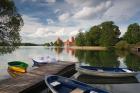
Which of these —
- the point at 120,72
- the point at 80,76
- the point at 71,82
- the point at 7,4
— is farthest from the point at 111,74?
the point at 7,4

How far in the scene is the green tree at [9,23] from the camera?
92.8 feet

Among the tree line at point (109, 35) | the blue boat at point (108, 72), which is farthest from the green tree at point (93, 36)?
the blue boat at point (108, 72)

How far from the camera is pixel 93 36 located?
137m

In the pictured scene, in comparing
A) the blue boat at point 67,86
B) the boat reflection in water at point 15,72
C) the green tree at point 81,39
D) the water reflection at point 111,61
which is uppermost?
the green tree at point 81,39

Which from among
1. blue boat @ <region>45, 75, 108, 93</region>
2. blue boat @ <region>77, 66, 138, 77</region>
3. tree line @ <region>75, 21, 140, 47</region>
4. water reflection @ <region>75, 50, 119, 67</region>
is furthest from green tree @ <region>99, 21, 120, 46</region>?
blue boat @ <region>45, 75, 108, 93</region>

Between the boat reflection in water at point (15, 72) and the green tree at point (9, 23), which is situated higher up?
the green tree at point (9, 23)

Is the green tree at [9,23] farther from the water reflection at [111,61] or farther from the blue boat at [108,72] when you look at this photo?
the water reflection at [111,61]

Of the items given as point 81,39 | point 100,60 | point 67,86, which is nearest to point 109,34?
point 81,39

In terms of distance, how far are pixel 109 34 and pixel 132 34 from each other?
11.7 meters

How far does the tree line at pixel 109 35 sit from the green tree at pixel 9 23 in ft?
300

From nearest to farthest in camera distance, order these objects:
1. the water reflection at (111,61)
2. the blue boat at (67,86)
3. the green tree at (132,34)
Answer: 1. the blue boat at (67,86)
2. the water reflection at (111,61)
3. the green tree at (132,34)

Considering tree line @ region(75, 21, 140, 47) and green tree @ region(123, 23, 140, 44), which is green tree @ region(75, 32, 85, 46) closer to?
tree line @ region(75, 21, 140, 47)

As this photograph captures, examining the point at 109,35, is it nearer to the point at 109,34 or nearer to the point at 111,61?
the point at 109,34

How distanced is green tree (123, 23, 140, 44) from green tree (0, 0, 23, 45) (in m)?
100.0
